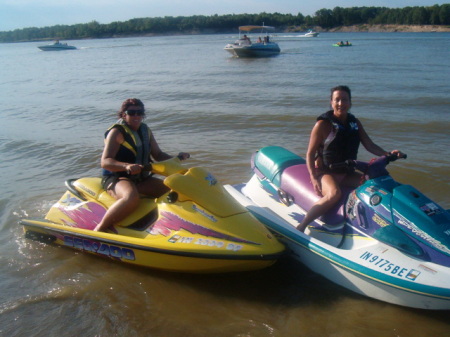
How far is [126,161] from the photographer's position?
4.32 m

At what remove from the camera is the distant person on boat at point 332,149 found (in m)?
3.98

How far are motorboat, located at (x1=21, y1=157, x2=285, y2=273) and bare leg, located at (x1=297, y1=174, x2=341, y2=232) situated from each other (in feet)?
1.38

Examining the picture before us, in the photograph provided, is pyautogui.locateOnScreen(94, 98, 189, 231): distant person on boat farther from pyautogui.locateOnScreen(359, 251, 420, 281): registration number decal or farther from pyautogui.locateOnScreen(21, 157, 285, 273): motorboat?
pyautogui.locateOnScreen(359, 251, 420, 281): registration number decal

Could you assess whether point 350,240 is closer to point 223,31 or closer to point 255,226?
point 255,226

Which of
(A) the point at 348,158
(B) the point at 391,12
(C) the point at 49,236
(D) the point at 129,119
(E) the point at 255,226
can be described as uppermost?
(B) the point at 391,12

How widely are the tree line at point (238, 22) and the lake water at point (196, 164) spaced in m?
75.0

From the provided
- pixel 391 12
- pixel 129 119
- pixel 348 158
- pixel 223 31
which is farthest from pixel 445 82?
pixel 223 31

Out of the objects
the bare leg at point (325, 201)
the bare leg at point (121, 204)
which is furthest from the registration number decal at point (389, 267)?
the bare leg at point (121, 204)

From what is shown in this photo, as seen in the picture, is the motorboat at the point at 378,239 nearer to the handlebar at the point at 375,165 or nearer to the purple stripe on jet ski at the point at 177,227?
the handlebar at the point at 375,165

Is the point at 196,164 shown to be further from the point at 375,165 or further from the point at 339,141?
the point at 375,165

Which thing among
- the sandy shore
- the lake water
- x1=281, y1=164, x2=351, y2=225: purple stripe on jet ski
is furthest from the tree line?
x1=281, y1=164, x2=351, y2=225: purple stripe on jet ski

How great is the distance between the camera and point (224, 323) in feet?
11.4

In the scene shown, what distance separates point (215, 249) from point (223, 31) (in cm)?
10854

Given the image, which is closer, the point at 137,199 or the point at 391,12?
the point at 137,199
